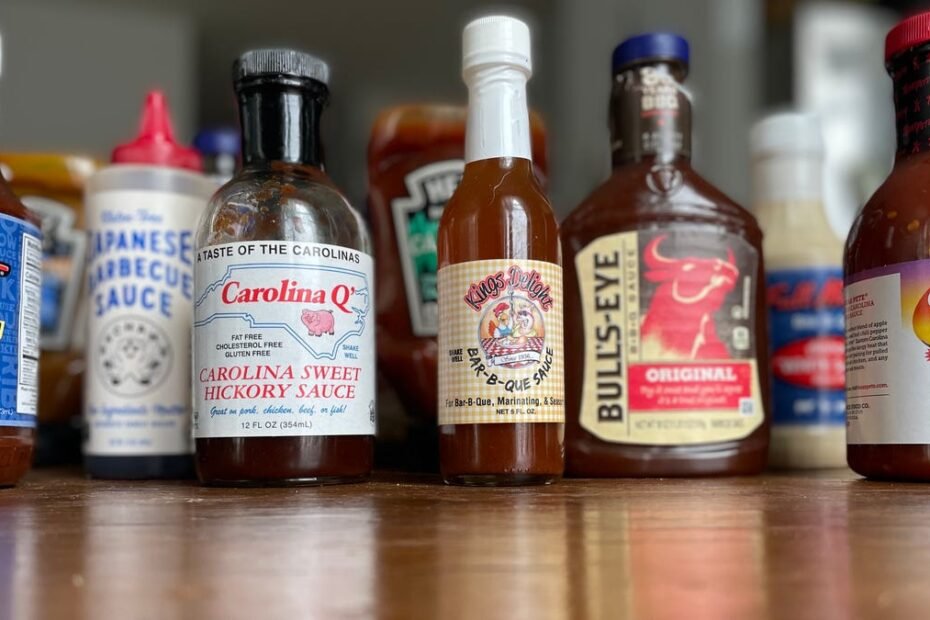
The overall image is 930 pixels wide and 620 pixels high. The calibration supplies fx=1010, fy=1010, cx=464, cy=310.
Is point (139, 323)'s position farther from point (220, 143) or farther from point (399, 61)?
point (399, 61)

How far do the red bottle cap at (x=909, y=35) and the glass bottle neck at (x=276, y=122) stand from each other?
0.41 metres

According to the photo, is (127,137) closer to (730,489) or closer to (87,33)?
(87,33)

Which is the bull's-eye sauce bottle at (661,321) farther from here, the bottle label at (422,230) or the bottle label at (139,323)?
the bottle label at (139,323)

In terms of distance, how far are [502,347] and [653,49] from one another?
0.95ft

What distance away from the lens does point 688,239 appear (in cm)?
77

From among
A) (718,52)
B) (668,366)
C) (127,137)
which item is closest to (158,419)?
(668,366)

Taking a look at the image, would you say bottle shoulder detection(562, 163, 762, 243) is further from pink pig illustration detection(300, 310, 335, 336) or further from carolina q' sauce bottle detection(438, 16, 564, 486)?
pink pig illustration detection(300, 310, 335, 336)

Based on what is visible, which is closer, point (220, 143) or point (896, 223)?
point (896, 223)

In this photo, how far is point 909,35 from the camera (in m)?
0.70

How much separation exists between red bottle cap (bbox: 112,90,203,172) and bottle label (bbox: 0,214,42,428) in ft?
0.39

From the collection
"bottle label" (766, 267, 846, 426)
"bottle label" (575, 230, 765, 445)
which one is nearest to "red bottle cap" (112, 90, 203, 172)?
"bottle label" (575, 230, 765, 445)

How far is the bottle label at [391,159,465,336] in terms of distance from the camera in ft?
2.82

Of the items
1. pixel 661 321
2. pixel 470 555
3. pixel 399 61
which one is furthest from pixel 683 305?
pixel 399 61

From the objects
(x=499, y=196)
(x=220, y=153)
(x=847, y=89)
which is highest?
(x=847, y=89)
